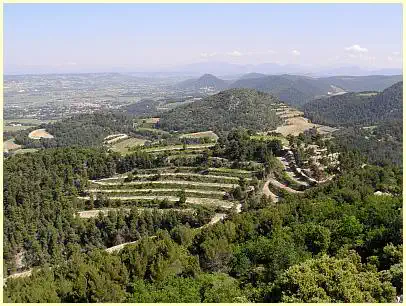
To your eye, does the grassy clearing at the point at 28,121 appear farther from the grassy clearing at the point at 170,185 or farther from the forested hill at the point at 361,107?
the grassy clearing at the point at 170,185

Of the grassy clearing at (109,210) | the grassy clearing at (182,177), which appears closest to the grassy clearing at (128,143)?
the grassy clearing at (182,177)

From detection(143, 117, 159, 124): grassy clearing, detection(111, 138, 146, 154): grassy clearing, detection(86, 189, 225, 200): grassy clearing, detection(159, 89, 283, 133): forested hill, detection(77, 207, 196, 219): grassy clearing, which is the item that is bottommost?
detection(77, 207, 196, 219): grassy clearing

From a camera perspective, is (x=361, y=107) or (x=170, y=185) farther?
(x=361, y=107)

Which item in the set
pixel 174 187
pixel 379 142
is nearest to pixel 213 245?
pixel 174 187

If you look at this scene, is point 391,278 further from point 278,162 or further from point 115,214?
point 278,162

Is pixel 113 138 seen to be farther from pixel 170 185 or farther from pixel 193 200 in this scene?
pixel 193 200

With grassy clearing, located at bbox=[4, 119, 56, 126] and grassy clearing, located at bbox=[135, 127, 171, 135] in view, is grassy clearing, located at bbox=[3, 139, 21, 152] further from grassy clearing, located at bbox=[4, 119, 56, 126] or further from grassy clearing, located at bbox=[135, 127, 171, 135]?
grassy clearing, located at bbox=[4, 119, 56, 126]

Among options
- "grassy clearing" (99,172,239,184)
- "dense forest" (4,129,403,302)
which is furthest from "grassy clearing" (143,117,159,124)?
"grassy clearing" (99,172,239,184)
